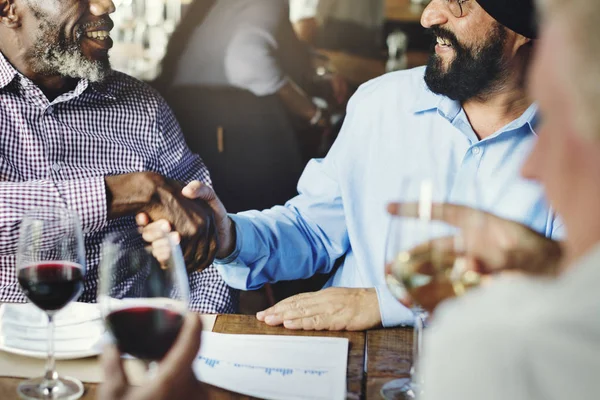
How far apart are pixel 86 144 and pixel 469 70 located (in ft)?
3.63

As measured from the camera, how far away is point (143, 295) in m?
0.94

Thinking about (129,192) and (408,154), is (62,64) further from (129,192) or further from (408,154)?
(408,154)

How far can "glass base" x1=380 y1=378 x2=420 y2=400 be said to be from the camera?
1.09m

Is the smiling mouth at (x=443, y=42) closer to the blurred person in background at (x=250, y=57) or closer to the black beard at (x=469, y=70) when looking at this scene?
the black beard at (x=469, y=70)

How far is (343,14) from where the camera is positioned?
251 cm

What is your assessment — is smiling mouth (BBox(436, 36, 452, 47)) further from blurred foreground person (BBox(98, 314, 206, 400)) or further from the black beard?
blurred foreground person (BBox(98, 314, 206, 400))

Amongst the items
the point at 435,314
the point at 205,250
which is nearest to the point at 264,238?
the point at 205,250

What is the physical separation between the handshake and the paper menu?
1.64ft

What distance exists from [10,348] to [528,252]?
2.73 feet

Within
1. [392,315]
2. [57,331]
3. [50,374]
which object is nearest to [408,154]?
[392,315]

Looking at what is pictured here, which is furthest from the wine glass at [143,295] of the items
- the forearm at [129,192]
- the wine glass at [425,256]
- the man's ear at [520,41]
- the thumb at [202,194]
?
the man's ear at [520,41]

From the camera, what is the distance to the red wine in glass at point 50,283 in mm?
1109

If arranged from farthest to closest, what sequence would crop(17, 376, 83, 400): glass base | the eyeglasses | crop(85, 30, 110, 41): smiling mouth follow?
crop(85, 30, 110, 41): smiling mouth, the eyeglasses, crop(17, 376, 83, 400): glass base

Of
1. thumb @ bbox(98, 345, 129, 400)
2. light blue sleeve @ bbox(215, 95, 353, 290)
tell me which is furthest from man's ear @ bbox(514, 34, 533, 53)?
thumb @ bbox(98, 345, 129, 400)
